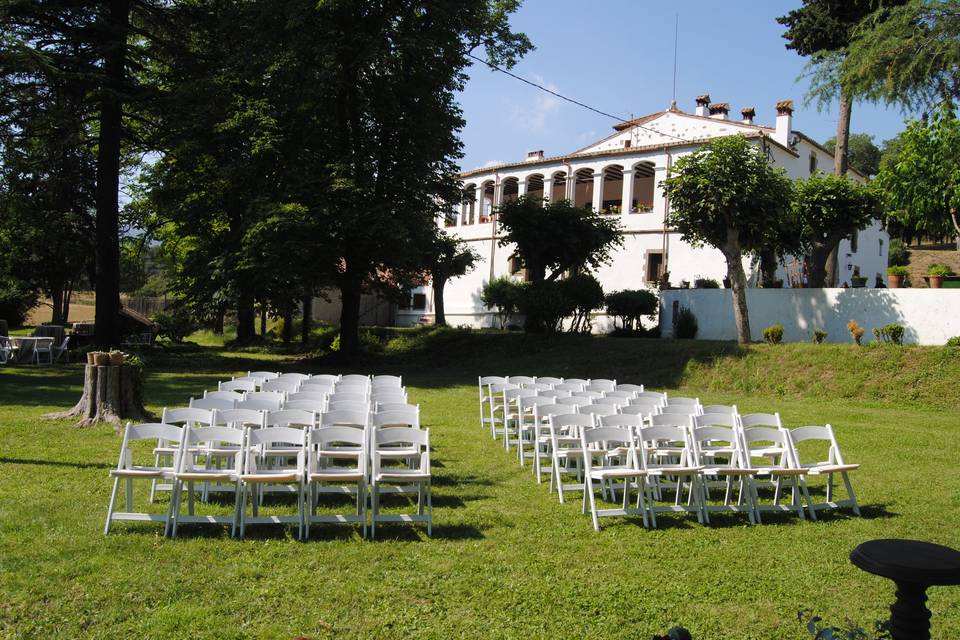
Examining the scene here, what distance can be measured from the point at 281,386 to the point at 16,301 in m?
32.3

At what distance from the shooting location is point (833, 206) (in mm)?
21516

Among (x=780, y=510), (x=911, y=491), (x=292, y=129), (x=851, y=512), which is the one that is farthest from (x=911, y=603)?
(x=292, y=129)

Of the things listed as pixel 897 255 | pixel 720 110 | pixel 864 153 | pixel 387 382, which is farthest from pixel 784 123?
pixel 864 153

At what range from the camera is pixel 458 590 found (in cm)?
492

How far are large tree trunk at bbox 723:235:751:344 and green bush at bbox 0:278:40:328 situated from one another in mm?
29220

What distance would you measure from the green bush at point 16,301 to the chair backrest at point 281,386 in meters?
27.4

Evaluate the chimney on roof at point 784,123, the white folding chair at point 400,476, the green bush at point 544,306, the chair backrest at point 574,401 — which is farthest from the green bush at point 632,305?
the white folding chair at point 400,476

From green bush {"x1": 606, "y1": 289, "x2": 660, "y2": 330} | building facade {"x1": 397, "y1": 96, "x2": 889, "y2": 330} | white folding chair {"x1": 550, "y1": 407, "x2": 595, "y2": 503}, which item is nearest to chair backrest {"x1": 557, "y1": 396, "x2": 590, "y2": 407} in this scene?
white folding chair {"x1": 550, "y1": 407, "x2": 595, "y2": 503}

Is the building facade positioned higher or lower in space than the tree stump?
higher

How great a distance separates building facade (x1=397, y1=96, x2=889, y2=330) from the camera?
3170 centimetres

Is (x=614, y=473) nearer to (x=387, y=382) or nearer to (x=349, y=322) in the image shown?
(x=387, y=382)

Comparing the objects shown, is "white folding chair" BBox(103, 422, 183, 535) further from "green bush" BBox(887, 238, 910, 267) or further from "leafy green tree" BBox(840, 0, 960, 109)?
"green bush" BBox(887, 238, 910, 267)

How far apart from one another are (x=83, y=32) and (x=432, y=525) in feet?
55.9

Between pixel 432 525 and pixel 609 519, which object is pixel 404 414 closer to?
pixel 432 525
